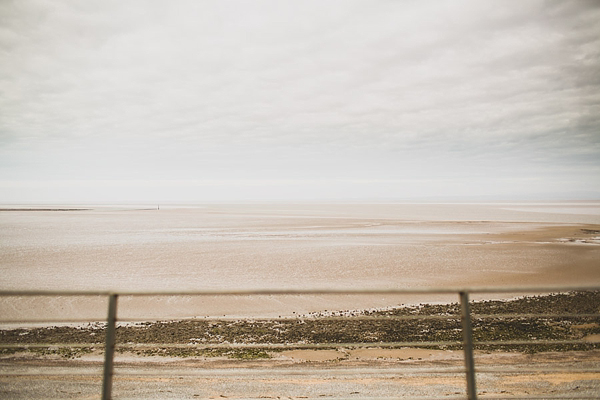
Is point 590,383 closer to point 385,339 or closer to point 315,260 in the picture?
point 385,339

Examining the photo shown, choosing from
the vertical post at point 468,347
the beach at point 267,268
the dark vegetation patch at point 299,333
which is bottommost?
the dark vegetation patch at point 299,333

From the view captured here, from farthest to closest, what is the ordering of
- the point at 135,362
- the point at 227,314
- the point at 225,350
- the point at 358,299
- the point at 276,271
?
the point at 276,271
the point at 358,299
the point at 227,314
the point at 225,350
the point at 135,362

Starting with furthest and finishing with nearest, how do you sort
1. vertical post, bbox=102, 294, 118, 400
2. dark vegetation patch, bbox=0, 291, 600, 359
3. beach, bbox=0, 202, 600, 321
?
beach, bbox=0, 202, 600, 321, dark vegetation patch, bbox=0, 291, 600, 359, vertical post, bbox=102, 294, 118, 400

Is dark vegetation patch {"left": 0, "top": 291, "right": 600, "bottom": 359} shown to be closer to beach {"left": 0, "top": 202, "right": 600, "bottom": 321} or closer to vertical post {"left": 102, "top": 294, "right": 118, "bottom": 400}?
beach {"left": 0, "top": 202, "right": 600, "bottom": 321}

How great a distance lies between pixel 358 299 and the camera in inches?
673

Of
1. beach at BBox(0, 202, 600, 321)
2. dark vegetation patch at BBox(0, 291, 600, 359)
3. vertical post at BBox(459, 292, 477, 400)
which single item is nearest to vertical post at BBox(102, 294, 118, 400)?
vertical post at BBox(459, 292, 477, 400)

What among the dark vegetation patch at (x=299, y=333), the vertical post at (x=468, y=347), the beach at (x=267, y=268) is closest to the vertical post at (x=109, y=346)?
the vertical post at (x=468, y=347)

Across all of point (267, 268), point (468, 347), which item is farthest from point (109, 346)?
point (267, 268)

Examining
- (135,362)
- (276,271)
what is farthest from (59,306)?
(276,271)

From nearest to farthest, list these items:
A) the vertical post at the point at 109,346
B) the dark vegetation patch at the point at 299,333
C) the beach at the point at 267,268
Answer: the vertical post at the point at 109,346 < the dark vegetation patch at the point at 299,333 < the beach at the point at 267,268

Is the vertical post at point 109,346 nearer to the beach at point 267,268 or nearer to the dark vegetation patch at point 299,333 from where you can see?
the dark vegetation patch at point 299,333

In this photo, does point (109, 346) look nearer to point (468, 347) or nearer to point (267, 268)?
point (468, 347)

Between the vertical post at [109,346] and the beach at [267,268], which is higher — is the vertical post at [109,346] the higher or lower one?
the higher one

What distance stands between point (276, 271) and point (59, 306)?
11524mm
